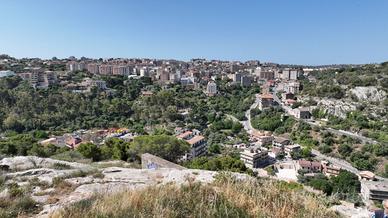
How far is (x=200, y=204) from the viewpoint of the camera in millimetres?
2891

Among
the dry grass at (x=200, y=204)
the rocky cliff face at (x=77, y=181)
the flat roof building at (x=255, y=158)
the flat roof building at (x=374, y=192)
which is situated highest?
the dry grass at (x=200, y=204)

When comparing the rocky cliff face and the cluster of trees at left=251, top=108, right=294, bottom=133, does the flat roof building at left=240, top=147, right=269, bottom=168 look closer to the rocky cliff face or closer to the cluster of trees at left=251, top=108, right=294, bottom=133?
the cluster of trees at left=251, top=108, right=294, bottom=133

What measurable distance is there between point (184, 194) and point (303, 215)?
4.03 feet

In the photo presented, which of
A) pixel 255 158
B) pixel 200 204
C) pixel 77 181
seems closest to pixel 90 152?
pixel 77 181

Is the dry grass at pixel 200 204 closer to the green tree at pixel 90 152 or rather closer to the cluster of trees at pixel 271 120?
the green tree at pixel 90 152

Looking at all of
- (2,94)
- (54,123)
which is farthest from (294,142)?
(2,94)

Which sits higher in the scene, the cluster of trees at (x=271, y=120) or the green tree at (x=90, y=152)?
the green tree at (x=90, y=152)

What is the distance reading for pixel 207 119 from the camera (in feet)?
137

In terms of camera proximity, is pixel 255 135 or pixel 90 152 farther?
pixel 255 135

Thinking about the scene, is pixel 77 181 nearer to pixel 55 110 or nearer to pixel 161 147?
pixel 161 147

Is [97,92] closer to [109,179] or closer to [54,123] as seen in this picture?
[54,123]

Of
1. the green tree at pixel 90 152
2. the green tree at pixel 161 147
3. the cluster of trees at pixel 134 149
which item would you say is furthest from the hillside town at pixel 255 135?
the green tree at pixel 90 152

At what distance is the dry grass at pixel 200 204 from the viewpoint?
2.67m

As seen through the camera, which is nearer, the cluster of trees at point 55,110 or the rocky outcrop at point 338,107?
the cluster of trees at point 55,110
